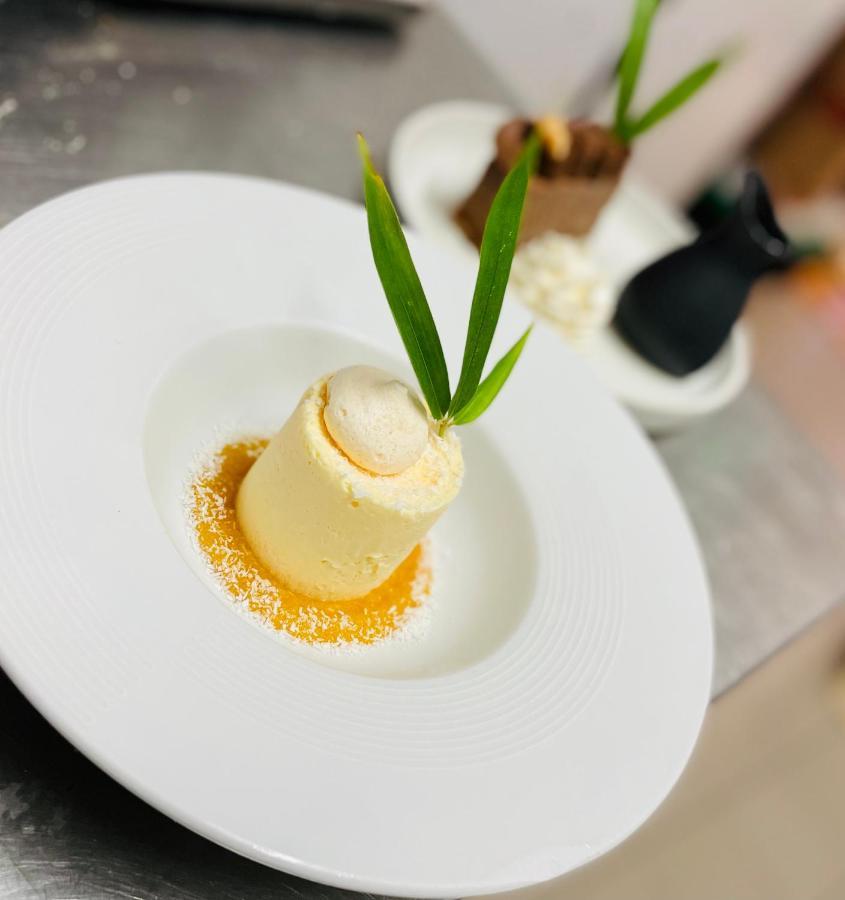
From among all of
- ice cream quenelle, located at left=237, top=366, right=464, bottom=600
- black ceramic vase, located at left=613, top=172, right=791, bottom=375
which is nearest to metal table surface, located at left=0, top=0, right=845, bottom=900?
black ceramic vase, located at left=613, top=172, right=791, bottom=375

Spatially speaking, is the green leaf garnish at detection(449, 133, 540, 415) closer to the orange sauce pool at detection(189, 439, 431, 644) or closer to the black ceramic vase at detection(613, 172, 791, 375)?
the orange sauce pool at detection(189, 439, 431, 644)

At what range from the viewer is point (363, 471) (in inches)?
27.6

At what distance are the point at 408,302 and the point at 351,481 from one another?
161 mm

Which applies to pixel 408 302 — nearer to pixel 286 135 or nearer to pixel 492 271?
pixel 492 271

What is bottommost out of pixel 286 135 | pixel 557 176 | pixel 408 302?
pixel 286 135

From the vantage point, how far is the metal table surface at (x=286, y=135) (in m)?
1.11

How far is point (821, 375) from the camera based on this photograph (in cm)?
321

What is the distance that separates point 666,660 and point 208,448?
1.64ft

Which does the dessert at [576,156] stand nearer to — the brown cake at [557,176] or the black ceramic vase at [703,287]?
the brown cake at [557,176]

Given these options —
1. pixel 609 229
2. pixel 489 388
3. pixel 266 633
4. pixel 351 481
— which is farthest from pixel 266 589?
pixel 609 229

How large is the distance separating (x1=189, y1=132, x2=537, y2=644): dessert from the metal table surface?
0.50m

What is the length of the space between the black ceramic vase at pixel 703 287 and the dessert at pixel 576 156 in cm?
16

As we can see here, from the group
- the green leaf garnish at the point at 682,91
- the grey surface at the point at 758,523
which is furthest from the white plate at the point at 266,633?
the green leaf garnish at the point at 682,91

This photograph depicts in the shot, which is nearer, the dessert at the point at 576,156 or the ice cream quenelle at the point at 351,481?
the ice cream quenelle at the point at 351,481
